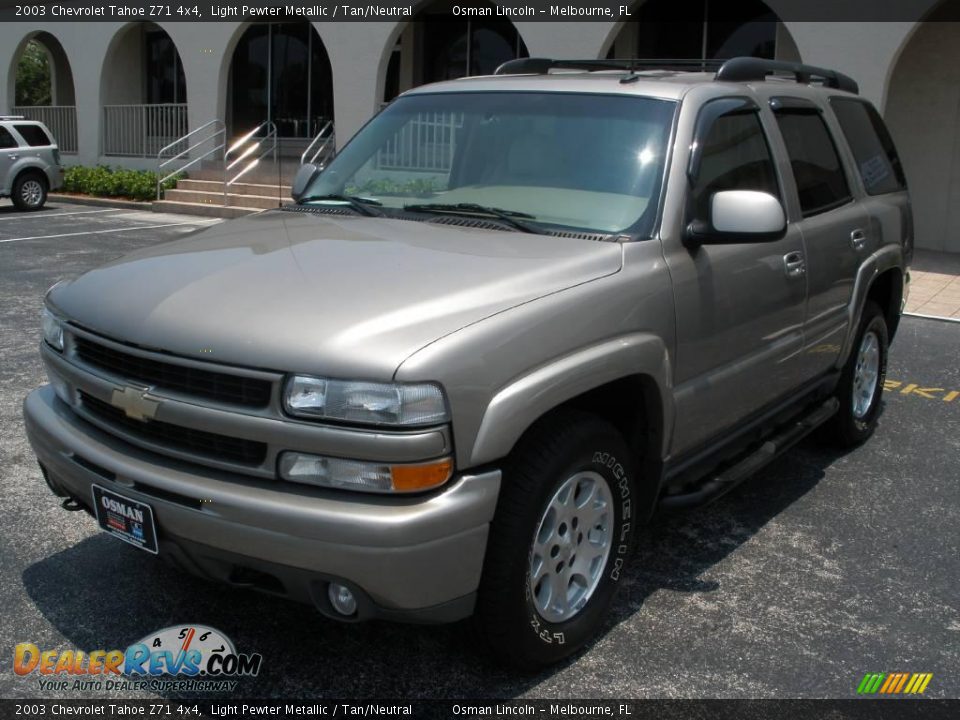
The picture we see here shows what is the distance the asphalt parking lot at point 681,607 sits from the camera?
→ 3.27 meters

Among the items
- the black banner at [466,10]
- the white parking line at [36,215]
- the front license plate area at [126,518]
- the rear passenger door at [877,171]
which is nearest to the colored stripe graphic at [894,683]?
the front license plate area at [126,518]

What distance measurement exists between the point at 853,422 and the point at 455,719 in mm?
3430

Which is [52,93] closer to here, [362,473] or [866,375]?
[866,375]

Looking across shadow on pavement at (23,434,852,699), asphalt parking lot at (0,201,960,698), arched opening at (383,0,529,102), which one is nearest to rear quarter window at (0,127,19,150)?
arched opening at (383,0,529,102)

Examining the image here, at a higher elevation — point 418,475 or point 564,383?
point 564,383

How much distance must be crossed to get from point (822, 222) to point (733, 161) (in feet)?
2.78

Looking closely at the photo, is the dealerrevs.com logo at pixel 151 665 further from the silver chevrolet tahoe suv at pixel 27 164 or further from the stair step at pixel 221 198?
the silver chevrolet tahoe suv at pixel 27 164

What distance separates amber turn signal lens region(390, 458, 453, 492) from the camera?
2.68 meters

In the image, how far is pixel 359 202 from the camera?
13.7ft

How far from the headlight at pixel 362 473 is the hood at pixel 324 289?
0.82 ft

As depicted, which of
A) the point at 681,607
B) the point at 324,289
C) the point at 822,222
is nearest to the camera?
the point at 324,289

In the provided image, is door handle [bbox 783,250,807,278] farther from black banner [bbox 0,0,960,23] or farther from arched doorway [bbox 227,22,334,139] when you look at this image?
arched doorway [bbox 227,22,334,139]

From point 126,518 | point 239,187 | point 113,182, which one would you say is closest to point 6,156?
point 113,182

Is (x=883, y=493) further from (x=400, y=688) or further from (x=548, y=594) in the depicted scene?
(x=400, y=688)
